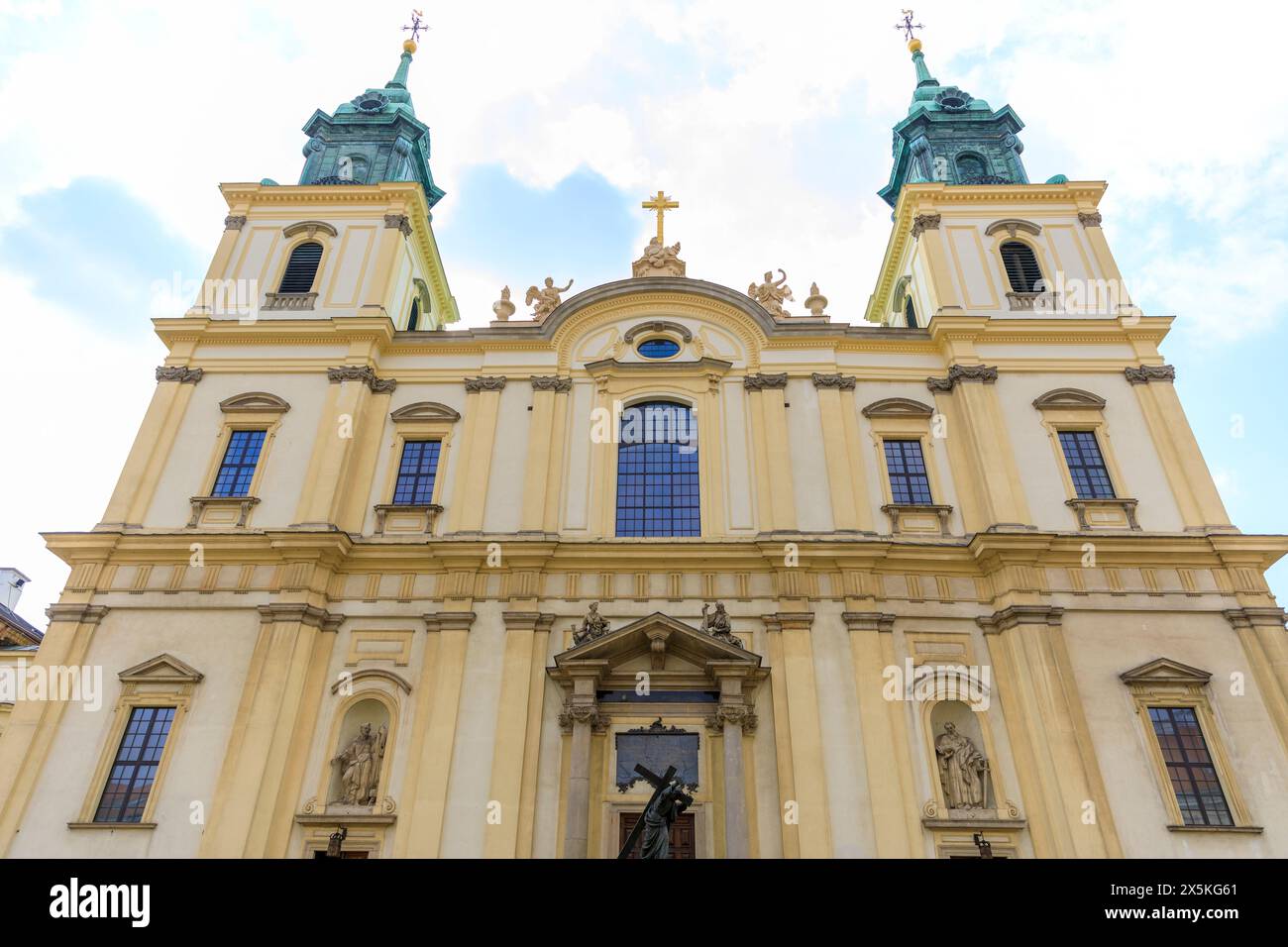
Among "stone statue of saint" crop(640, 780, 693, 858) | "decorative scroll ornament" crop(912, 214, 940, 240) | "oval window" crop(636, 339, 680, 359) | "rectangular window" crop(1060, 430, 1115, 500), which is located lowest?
"stone statue of saint" crop(640, 780, 693, 858)

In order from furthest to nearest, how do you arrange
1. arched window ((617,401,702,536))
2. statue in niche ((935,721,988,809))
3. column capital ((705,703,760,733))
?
arched window ((617,401,702,536)) < column capital ((705,703,760,733)) < statue in niche ((935,721,988,809))

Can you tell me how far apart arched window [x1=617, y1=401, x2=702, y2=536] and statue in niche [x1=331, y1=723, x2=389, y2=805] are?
22.0 feet

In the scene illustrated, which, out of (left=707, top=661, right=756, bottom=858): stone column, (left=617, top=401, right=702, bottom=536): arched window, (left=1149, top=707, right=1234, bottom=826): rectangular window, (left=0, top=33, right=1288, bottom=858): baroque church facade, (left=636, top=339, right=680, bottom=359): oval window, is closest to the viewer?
(left=707, top=661, right=756, bottom=858): stone column

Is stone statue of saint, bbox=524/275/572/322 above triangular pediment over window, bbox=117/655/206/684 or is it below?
above

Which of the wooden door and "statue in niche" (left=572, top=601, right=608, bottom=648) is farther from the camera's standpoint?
"statue in niche" (left=572, top=601, right=608, bottom=648)

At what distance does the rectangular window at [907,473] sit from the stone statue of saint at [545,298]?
9.67m

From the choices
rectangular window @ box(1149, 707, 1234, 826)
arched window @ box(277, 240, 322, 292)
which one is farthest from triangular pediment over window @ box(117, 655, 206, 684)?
rectangular window @ box(1149, 707, 1234, 826)

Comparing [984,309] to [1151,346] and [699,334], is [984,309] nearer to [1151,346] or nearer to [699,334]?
[1151,346]

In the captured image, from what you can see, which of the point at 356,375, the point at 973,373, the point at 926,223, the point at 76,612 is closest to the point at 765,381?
the point at 973,373

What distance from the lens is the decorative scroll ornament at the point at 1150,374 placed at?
20.2 m

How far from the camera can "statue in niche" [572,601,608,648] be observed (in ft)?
54.0

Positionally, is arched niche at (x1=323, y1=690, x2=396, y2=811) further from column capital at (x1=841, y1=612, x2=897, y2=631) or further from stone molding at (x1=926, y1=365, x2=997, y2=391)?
stone molding at (x1=926, y1=365, x2=997, y2=391)

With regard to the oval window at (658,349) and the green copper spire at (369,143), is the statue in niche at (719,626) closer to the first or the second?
the oval window at (658,349)

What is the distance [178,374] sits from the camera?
20.7 meters
